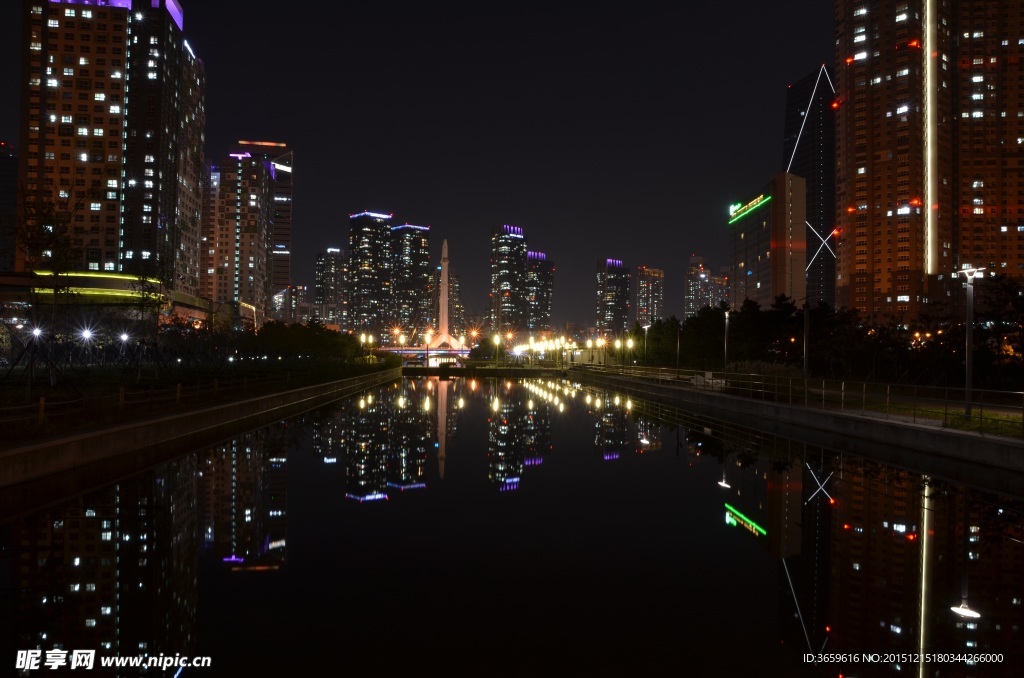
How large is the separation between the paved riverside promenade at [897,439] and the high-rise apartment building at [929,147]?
4371 inches

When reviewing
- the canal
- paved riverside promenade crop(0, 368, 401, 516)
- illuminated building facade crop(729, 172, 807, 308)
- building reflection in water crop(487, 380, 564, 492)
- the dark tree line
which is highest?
illuminated building facade crop(729, 172, 807, 308)

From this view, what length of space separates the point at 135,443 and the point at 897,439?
20.3 m

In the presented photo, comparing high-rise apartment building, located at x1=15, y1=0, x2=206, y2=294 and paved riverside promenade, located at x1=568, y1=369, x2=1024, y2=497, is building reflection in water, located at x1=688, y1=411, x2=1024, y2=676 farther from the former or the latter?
high-rise apartment building, located at x1=15, y1=0, x2=206, y2=294

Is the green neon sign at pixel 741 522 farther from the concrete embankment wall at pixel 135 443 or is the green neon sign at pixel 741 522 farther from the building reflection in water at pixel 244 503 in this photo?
the concrete embankment wall at pixel 135 443

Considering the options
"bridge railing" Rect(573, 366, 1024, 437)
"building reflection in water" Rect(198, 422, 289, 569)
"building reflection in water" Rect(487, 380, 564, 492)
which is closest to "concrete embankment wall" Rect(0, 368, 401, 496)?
"building reflection in water" Rect(198, 422, 289, 569)

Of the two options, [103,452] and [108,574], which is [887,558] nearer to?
[108,574]

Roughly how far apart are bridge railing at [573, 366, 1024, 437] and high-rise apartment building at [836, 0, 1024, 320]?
4308 inches

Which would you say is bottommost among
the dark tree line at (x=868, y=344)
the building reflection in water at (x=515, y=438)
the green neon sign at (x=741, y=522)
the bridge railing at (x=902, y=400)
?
the building reflection in water at (x=515, y=438)

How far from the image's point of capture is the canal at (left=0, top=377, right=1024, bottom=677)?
6859 mm

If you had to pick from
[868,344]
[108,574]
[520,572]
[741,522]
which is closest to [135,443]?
[108,574]

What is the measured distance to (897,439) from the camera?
2023cm

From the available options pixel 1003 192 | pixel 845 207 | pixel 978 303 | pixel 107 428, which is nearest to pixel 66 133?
pixel 107 428

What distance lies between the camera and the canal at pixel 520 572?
6859 mm

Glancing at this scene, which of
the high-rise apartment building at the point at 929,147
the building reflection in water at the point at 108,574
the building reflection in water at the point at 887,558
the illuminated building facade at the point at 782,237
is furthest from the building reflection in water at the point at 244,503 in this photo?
the illuminated building facade at the point at 782,237
